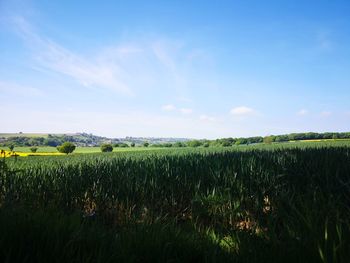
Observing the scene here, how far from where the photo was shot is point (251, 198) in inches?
248

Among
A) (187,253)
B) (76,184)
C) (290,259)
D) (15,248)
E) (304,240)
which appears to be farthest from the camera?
(76,184)

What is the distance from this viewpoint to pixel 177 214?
22.7ft

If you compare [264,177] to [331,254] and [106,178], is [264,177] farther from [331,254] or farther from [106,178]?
[331,254]

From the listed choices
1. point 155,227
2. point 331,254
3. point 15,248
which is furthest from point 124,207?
point 331,254

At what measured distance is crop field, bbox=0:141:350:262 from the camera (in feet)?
9.55

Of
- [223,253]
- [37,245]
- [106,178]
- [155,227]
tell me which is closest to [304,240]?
[223,253]

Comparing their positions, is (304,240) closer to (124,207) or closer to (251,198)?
(251,198)

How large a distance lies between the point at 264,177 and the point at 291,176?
0.70m

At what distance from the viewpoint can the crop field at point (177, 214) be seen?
2912 mm

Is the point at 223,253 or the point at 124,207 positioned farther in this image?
the point at 124,207

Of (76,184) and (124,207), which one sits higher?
(76,184)

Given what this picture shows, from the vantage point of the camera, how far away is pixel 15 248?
2664 millimetres

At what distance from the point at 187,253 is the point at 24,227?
1.76m

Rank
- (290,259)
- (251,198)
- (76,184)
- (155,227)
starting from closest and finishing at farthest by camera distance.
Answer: (290,259) → (155,227) → (251,198) → (76,184)
